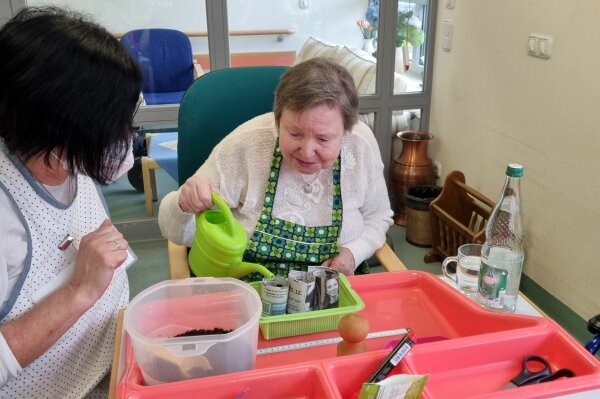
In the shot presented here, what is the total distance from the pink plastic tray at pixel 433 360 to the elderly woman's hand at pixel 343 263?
0.85ft

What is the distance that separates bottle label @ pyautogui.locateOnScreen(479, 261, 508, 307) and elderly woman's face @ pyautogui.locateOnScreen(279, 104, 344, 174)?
47cm

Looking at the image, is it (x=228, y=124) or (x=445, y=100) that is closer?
(x=228, y=124)

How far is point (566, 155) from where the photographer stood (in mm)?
2320

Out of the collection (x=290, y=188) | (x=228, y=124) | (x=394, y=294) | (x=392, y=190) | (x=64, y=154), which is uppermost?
(x=64, y=154)

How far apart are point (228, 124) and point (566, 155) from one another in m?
1.47

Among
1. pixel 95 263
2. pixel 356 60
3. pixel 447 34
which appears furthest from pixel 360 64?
pixel 95 263

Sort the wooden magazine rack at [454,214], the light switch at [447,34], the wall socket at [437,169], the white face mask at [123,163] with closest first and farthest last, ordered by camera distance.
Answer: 1. the white face mask at [123,163]
2. the wooden magazine rack at [454,214]
3. the light switch at [447,34]
4. the wall socket at [437,169]

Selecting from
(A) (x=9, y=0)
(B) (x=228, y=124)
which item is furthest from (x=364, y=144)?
(A) (x=9, y=0)

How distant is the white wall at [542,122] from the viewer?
7.24 feet

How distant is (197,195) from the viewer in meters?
1.21

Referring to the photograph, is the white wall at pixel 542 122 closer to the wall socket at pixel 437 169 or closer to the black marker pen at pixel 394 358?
the wall socket at pixel 437 169

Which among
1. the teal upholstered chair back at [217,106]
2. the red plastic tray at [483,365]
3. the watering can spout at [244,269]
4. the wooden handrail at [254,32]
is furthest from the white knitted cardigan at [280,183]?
the wooden handrail at [254,32]

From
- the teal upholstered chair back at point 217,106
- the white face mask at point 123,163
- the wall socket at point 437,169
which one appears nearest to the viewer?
the white face mask at point 123,163

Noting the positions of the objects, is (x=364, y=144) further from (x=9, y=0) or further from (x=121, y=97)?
(x=9, y=0)
